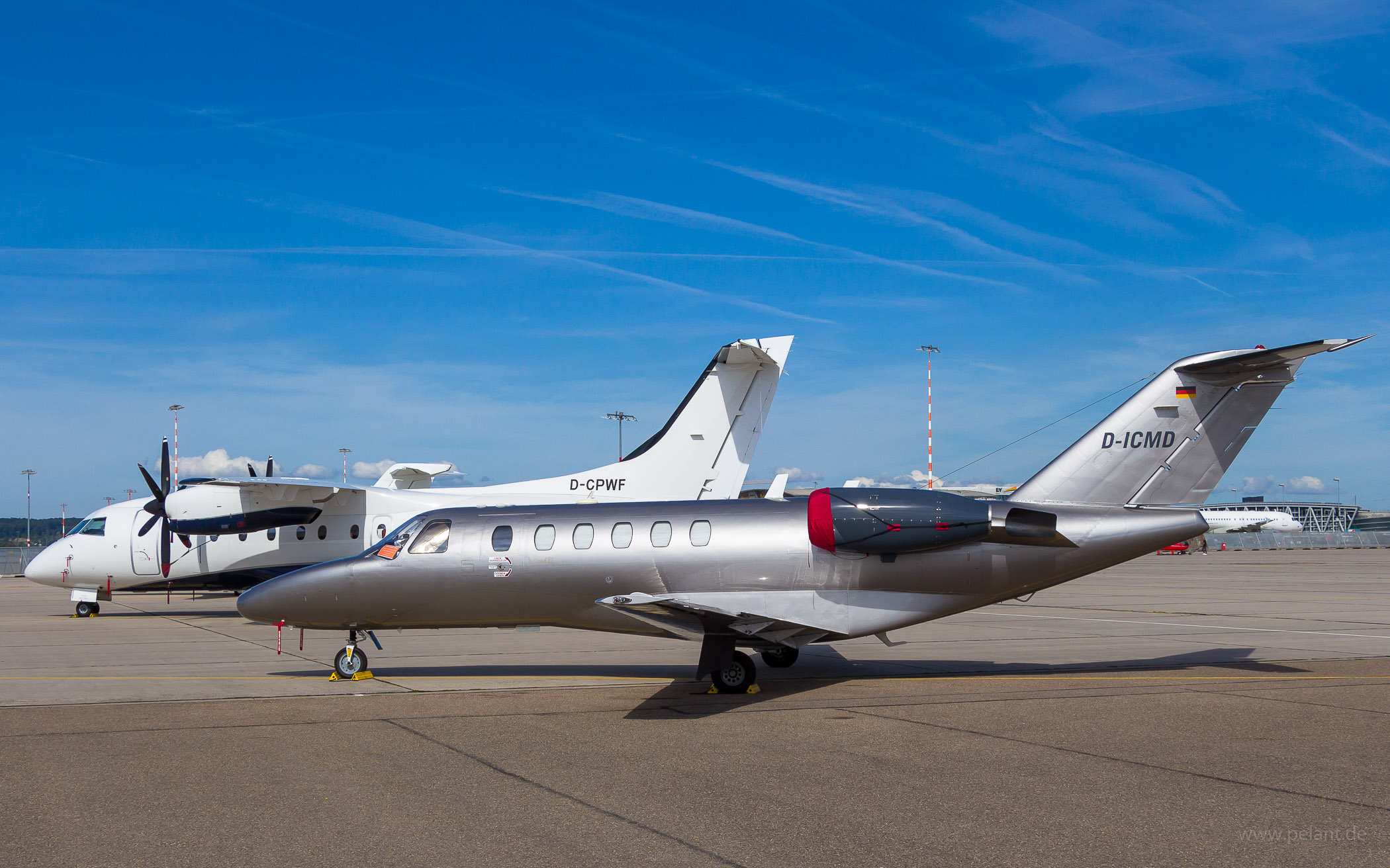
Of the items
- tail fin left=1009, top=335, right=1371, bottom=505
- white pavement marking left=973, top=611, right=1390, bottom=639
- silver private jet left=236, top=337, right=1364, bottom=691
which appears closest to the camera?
silver private jet left=236, top=337, right=1364, bottom=691

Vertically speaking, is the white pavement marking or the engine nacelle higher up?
the engine nacelle

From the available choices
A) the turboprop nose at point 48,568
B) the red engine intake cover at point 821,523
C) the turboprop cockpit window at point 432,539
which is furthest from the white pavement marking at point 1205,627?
the turboprop nose at point 48,568

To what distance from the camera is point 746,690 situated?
12.8m

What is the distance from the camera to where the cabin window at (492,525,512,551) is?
45.6 feet

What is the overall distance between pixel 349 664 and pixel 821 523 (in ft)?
23.4

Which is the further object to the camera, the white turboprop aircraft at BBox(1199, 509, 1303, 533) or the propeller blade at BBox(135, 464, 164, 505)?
the white turboprop aircraft at BBox(1199, 509, 1303, 533)

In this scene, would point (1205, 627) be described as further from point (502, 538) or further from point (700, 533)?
point (502, 538)

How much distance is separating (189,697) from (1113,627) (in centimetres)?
1701

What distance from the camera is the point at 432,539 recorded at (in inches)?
556

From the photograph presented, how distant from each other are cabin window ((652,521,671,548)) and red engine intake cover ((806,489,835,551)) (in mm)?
1887

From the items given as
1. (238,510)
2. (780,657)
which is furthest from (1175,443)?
(238,510)

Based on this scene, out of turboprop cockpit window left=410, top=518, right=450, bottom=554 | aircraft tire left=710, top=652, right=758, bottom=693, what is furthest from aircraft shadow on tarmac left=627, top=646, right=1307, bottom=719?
turboprop cockpit window left=410, top=518, right=450, bottom=554

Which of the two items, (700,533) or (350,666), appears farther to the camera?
(350,666)

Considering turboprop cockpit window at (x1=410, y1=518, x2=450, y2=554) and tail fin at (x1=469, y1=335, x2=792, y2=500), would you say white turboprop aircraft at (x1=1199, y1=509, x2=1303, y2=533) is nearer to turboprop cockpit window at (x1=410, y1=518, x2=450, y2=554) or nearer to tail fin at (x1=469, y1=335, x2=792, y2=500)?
tail fin at (x1=469, y1=335, x2=792, y2=500)
